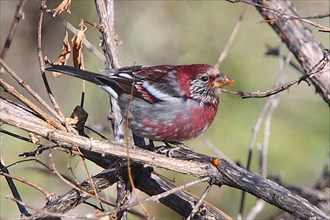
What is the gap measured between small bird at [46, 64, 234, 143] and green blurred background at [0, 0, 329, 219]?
244cm

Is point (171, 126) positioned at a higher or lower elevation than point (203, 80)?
lower

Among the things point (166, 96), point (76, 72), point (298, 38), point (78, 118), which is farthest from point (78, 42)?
point (298, 38)

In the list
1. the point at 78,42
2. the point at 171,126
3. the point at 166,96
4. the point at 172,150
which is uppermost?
the point at 78,42

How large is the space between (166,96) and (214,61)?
11.6ft

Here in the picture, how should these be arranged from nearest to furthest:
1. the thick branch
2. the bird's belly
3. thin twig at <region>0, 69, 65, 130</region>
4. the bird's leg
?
1. the thick branch
2. thin twig at <region>0, 69, 65, 130</region>
3. the bird's leg
4. the bird's belly

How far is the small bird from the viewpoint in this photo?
4.08m

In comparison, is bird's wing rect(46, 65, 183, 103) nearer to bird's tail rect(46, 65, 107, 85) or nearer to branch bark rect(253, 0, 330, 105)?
bird's tail rect(46, 65, 107, 85)

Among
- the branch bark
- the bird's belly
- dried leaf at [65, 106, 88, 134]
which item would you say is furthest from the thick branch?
the branch bark

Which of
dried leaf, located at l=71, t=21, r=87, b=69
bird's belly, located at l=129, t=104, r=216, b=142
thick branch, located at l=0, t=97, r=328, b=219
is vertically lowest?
thick branch, located at l=0, t=97, r=328, b=219

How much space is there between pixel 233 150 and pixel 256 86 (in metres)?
1.02

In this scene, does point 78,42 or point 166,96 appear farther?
point 166,96

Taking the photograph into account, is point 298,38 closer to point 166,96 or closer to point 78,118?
point 166,96

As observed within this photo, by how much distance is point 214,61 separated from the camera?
766 cm

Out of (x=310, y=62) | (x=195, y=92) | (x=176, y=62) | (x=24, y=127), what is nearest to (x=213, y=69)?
(x=195, y=92)
